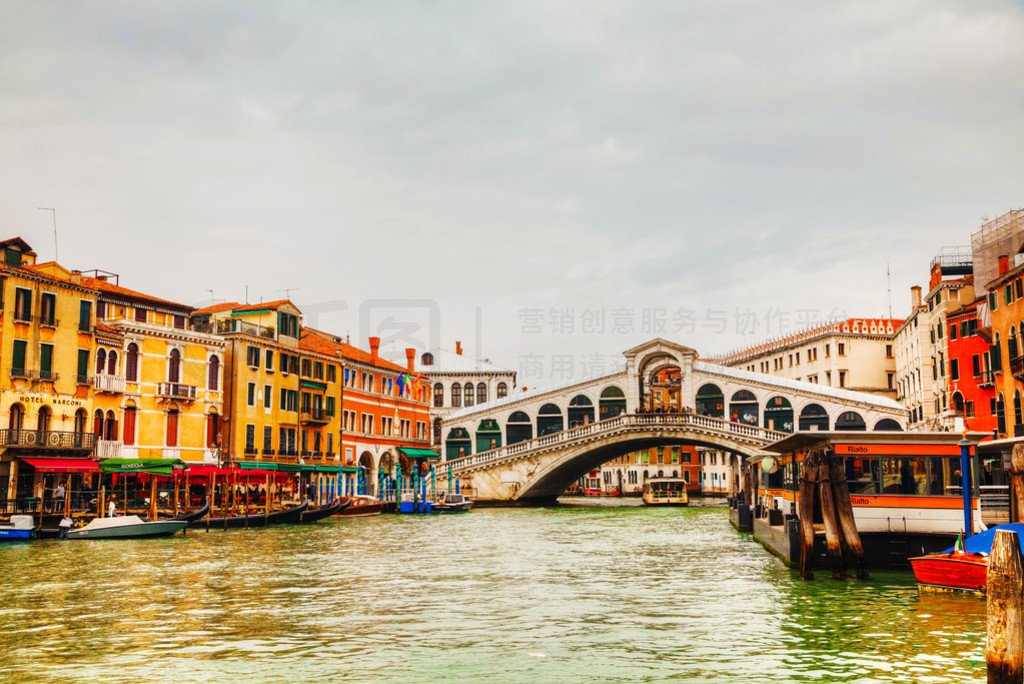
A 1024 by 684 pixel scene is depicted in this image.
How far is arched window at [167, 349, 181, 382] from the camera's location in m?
33.8

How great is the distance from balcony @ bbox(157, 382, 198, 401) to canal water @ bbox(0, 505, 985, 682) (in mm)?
11697

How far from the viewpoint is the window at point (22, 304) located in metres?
28.0

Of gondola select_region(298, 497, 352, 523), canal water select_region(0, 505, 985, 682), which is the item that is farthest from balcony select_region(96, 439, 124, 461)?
canal water select_region(0, 505, 985, 682)

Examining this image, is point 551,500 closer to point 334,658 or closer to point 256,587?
point 256,587

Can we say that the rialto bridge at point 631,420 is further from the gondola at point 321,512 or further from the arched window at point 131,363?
the arched window at point 131,363

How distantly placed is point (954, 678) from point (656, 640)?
10.0ft

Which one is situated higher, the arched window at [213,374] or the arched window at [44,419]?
the arched window at [213,374]

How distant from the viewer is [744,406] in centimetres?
4981

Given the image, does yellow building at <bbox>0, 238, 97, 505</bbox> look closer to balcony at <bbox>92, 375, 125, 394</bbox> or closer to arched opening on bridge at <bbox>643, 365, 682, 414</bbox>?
balcony at <bbox>92, 375, 125, 394</bbox>

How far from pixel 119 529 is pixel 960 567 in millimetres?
19944

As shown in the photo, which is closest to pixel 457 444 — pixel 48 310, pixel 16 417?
pixel 48 310

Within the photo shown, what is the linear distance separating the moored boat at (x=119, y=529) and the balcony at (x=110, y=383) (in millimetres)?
6332

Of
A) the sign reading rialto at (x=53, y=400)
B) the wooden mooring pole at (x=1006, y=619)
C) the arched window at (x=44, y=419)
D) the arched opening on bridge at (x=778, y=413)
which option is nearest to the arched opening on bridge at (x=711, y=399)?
the arched opening on bridge at (x=778, y=413)

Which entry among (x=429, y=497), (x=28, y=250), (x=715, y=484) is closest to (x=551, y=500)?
(x=429, y=497)
